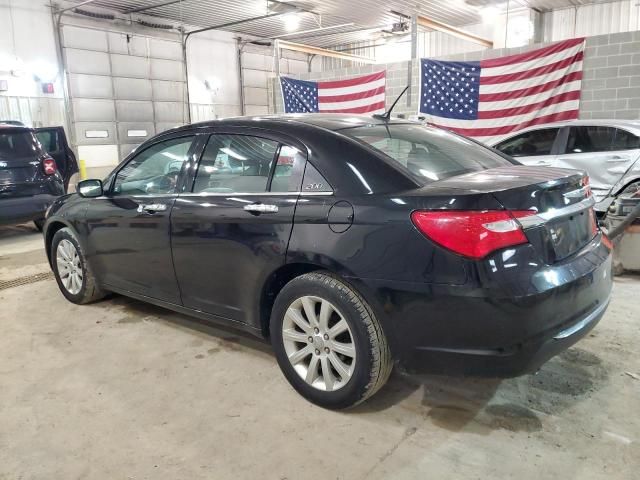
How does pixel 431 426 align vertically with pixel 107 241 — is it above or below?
below

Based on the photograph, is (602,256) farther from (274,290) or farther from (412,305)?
(274,290)

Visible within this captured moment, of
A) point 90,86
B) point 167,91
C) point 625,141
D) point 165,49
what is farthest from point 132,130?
point 625,141

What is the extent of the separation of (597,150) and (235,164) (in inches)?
195

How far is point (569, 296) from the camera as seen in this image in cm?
213

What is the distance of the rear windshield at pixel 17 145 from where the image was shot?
6.59 metres

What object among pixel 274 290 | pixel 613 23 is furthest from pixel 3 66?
pixel 613 23

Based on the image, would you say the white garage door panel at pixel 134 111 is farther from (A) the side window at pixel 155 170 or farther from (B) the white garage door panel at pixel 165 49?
(A) the side window at pixel 155 170

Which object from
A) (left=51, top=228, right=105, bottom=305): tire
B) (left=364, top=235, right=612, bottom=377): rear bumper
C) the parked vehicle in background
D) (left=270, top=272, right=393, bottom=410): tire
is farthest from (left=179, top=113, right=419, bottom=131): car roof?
the parked vehicle in background

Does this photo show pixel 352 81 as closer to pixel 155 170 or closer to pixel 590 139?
pixel 590 139

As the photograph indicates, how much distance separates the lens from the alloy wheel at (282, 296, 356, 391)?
94.0 inches

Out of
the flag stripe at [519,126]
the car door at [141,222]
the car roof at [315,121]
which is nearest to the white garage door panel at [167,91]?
the flag stripe at [519,126]

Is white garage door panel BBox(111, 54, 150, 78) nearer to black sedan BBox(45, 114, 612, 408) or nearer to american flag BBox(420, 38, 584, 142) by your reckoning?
american flag BBox(420, 38, 584, 142)

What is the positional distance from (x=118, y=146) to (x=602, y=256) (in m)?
13.5

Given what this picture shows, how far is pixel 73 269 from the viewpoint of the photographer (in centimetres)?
412
